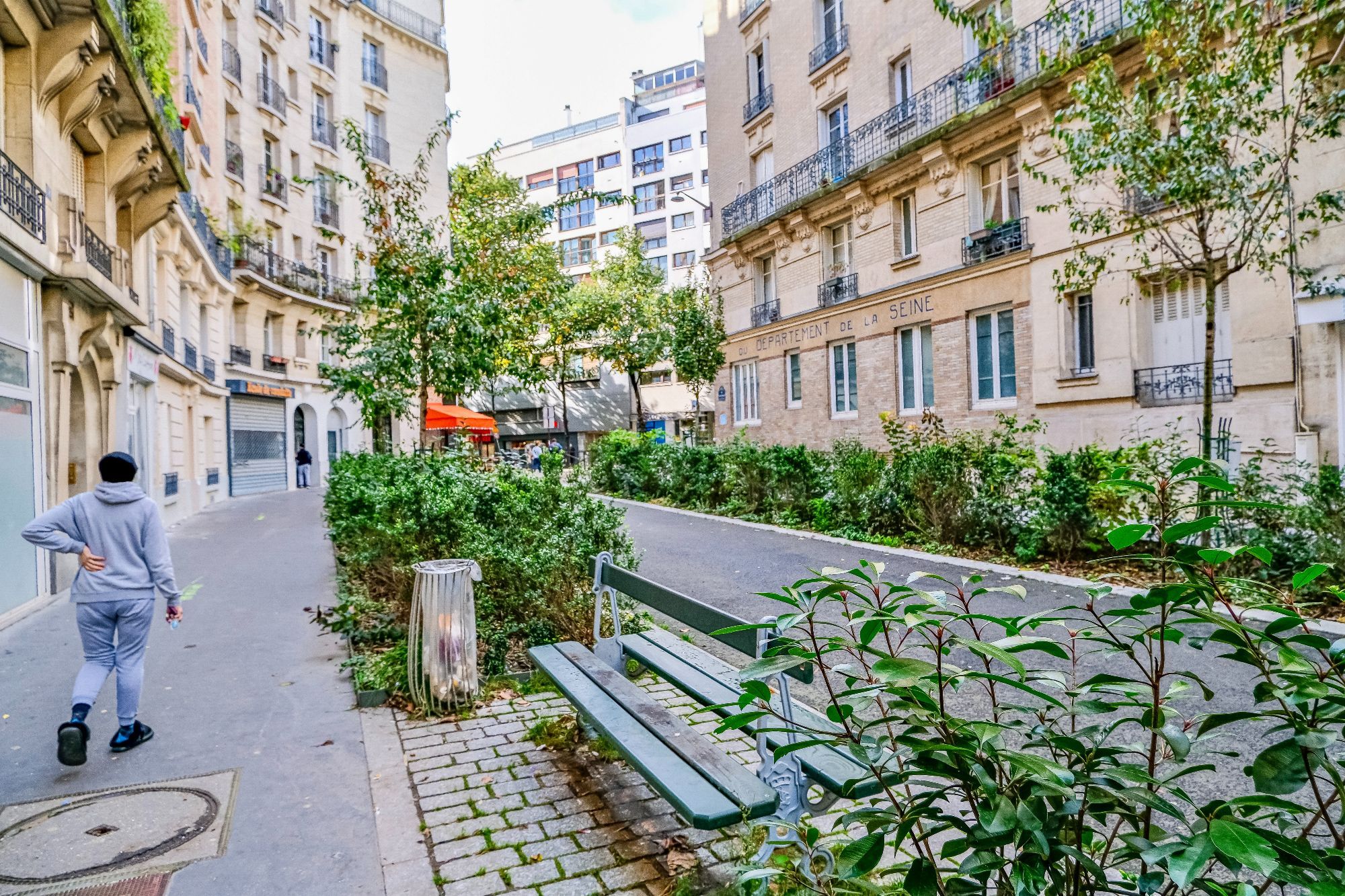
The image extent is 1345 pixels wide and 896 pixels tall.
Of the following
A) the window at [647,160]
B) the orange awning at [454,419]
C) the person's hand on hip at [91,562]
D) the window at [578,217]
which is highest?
the window at [647,160]

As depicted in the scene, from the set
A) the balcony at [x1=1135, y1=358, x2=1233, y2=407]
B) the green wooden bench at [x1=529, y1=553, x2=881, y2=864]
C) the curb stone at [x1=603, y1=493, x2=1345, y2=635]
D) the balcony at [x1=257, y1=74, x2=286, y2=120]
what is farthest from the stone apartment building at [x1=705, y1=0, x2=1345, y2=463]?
the balcony at [x1=257, y1=74, x2=286, y2=120]

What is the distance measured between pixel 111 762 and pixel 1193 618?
5222 millimetres

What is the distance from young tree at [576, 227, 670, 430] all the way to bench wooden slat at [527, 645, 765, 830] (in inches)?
1294

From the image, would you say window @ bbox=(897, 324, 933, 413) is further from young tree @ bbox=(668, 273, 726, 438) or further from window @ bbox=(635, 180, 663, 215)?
window @ bbox=(635, 180, 663, 215)

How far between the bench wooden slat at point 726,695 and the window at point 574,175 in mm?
58791

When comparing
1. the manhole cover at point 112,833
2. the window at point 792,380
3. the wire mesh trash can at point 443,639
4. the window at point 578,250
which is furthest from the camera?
the window at point 578,250

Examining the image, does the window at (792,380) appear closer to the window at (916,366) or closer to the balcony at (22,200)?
the window at (916,366)

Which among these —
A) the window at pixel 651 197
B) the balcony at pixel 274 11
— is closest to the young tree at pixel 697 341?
the balcony at pixel 274 11

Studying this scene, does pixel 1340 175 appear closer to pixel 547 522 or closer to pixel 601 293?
pixel 547 522

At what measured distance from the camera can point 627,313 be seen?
3778 centimetres

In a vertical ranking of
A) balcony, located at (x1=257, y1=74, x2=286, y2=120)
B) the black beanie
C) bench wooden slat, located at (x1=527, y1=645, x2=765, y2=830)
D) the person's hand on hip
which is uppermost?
balcony, located at (x1=257, y1=74, x2=286, y2=120)

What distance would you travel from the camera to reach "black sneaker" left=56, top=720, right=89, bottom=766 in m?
4.44

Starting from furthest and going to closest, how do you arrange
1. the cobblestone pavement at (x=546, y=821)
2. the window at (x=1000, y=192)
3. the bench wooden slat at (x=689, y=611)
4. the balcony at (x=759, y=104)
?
1. the balcony at (x=759, y=104)
2. the window at (x=1000, y=192)
3. the cobblestone pavement at (x=546, y=821)
4. the bench wooden slat at (x=689, y=611)

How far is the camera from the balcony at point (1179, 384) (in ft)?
41.7
